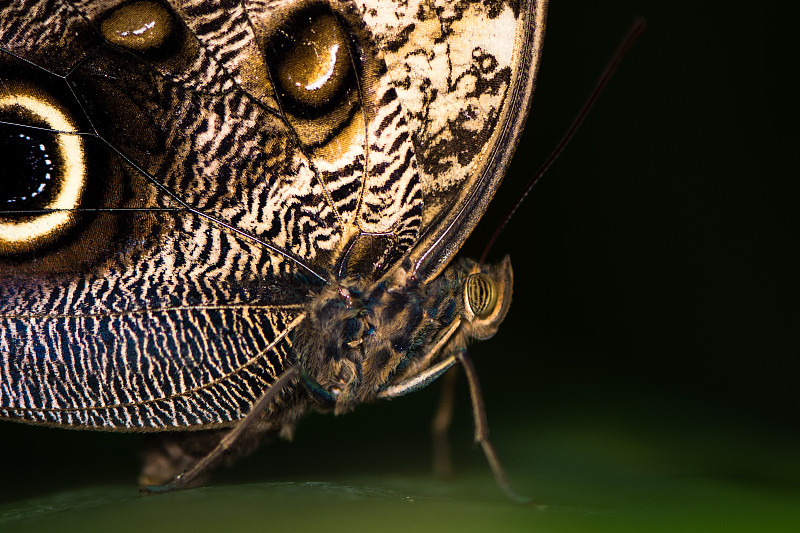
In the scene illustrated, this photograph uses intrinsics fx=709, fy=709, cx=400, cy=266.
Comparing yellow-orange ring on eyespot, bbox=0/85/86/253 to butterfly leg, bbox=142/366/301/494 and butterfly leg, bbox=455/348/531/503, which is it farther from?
butterfly leg, bbox=455/348/531/503

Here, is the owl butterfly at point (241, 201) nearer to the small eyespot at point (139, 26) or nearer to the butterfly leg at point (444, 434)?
the small eyespot at point (139, 26)

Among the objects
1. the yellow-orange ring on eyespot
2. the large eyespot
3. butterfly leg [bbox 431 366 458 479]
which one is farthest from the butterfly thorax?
the yellow-orange ring on eyespot

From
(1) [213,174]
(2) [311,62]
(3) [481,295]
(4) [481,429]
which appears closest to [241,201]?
(1) [213,174]

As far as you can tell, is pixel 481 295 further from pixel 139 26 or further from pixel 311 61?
pixel 139 26

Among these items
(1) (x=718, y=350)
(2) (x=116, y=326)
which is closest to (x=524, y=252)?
(1) (x=718, y=350)

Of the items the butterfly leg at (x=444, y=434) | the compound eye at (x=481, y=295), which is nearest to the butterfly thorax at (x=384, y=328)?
the compound eye at (x=481, y=295)

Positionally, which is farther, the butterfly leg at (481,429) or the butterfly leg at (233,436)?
the butterfly leg at (233,436)

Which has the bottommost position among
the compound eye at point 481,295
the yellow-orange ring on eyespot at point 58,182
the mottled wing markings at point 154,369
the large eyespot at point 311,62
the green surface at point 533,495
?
the green surface at point 533,495
